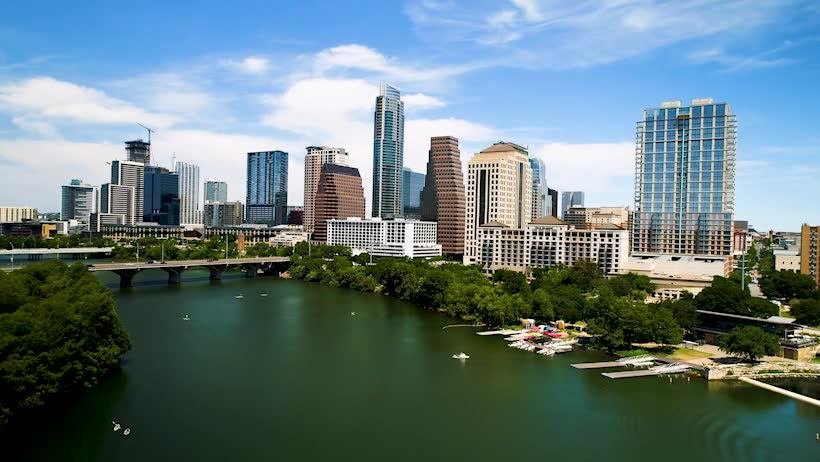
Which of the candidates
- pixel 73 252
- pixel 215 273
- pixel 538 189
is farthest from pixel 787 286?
pixel 73 252

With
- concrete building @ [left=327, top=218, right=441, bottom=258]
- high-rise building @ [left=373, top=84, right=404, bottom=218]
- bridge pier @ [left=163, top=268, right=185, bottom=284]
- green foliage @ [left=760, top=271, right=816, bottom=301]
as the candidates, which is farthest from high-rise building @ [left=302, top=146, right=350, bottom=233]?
green foliage @ [left=760, top=271, right=816, bottom=301]

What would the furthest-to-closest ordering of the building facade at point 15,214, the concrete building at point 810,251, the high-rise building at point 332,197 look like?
the building facade at point 15,214 < the high-rise building at point 332,197 < the concrete building at point 810,251

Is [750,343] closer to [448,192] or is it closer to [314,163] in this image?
[448,192]

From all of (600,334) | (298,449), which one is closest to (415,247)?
(600,334)

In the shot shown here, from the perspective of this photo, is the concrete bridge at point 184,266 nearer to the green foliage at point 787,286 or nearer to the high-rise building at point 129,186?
the green foliage at point 787,286

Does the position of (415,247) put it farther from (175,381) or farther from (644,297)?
(175,381)

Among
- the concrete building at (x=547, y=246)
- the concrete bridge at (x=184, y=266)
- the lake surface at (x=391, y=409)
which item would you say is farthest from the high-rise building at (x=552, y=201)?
the lake surface at (x=391, y=409)
